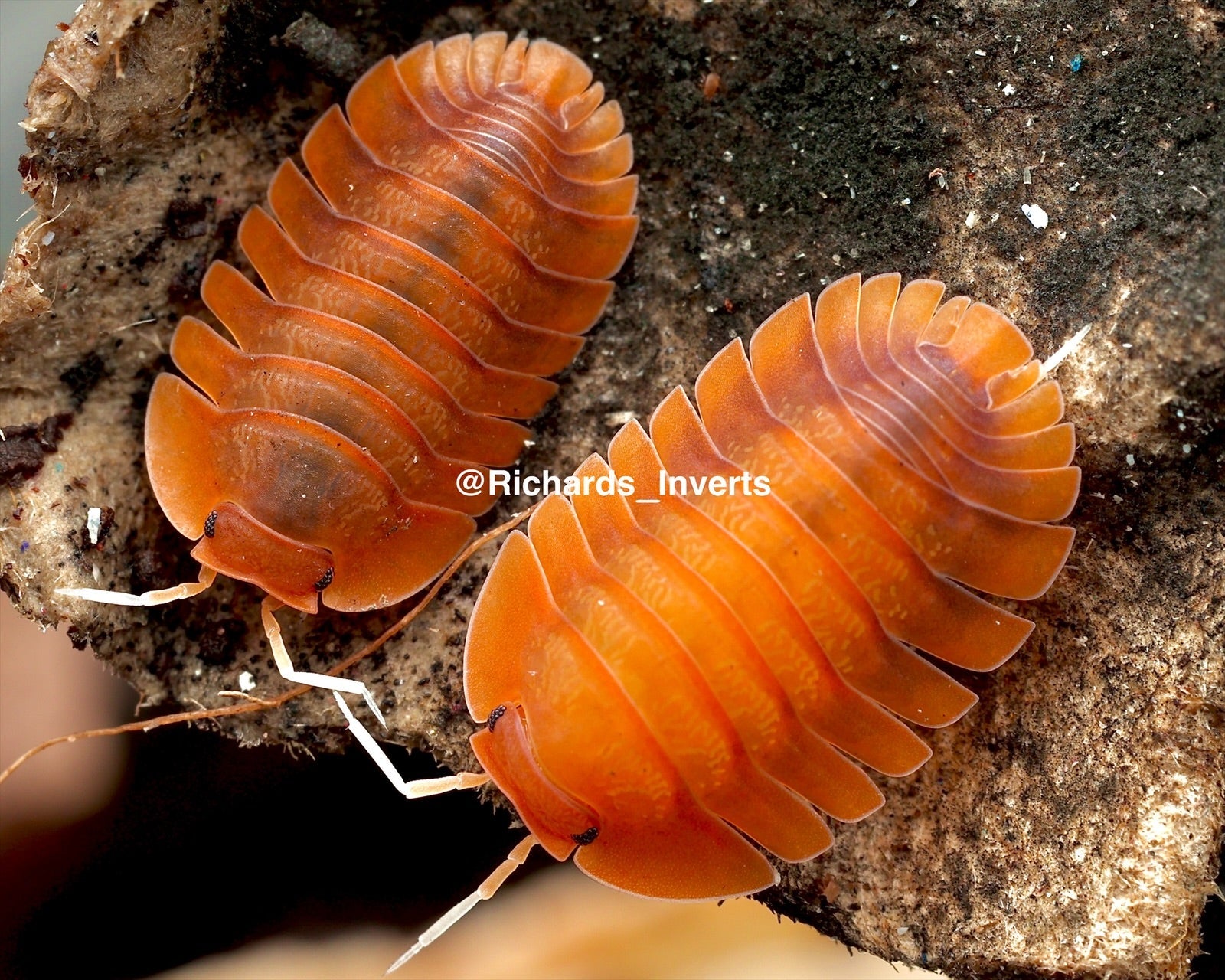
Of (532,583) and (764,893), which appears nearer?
(532,583)

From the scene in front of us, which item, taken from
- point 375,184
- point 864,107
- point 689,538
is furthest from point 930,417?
point 375,184

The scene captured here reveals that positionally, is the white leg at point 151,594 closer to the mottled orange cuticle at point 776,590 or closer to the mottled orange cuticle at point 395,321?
the mottled orange cuticle at point 395,321

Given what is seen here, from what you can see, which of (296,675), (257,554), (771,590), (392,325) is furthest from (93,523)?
(771,590)

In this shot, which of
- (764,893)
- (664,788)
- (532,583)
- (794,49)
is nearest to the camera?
(664,788)

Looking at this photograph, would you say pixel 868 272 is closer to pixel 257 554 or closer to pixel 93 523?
pixel 257 554

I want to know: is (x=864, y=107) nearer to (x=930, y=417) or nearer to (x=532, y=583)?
(x=930, y=417)

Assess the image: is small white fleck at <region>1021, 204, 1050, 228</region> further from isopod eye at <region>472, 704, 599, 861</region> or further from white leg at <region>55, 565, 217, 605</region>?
white leg at <region>55, 565, 217, 605</region>
